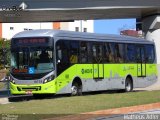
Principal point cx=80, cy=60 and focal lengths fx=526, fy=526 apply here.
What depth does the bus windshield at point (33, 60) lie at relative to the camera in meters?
23.7

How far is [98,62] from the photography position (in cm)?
2712

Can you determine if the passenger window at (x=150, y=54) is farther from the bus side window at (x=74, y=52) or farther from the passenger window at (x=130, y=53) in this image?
the bus side window at (x=74, y=52)

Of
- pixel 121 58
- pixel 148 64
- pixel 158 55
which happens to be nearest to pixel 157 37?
pixel 158 55

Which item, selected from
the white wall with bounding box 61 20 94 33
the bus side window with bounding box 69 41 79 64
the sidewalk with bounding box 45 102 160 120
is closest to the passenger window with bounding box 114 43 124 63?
the bus side window with bounding box 69 41 79 64

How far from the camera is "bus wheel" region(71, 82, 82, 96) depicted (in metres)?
25.0

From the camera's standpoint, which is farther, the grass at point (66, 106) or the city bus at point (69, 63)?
the city bus at point (69, 63)

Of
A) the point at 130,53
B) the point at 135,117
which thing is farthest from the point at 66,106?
the point at 130,53

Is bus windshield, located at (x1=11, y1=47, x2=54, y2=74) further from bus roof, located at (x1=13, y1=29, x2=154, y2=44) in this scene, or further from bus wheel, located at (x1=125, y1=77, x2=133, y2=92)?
bus wheel, located at (x1=125, y1=77, x2=133, y2=92)

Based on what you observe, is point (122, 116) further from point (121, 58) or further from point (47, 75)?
point (121, 58)

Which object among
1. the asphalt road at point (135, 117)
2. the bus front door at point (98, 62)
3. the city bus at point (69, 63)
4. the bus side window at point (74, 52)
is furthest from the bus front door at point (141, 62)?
the asphalt road at point (135, 117)

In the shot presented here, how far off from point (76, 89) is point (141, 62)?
712 cm

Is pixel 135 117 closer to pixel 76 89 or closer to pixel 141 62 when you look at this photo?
pixel 76 89

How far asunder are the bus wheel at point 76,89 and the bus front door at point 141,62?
20.9ft

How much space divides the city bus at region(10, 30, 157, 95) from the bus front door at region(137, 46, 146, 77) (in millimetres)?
640
